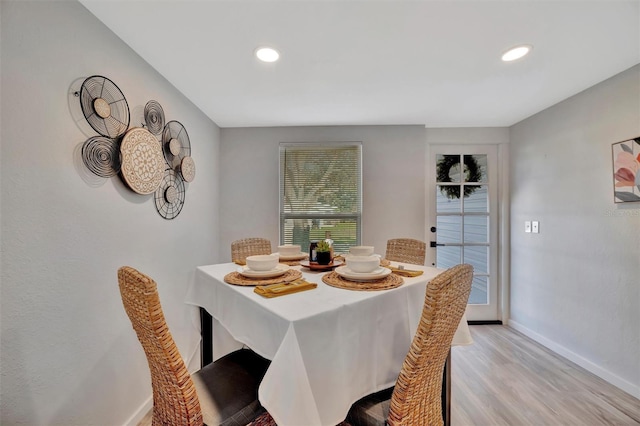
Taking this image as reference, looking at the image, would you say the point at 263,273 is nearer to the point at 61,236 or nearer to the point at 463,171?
the point at 61,236

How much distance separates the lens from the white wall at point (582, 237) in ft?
6.13

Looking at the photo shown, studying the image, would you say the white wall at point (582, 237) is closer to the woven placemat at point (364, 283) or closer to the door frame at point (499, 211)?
the door frame at point (499, 211)

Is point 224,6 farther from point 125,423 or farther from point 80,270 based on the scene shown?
point 125,423

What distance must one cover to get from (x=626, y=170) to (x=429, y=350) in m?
2.31

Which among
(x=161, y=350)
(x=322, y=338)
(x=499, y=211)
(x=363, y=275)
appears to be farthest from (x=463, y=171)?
(x=161, y=350)

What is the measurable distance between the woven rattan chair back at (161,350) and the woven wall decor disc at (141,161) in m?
0.89

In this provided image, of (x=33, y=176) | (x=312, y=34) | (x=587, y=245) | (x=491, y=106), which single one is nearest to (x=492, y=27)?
(x=312, y=34)

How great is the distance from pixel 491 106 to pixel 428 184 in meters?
1.01

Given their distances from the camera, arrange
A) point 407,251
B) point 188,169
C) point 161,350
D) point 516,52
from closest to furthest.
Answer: point 161,350, point 516,52, point 407,251, point 188,169

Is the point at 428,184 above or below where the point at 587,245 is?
above

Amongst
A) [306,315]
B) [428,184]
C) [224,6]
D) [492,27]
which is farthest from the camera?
[428,184]

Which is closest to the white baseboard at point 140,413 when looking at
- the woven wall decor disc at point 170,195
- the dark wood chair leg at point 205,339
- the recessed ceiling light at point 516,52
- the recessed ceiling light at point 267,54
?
the dark wood chair leg at point 205,339

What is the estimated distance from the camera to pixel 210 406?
99 centimetres

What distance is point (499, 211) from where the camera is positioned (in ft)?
10.2
